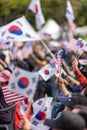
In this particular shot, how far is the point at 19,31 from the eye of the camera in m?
9.98

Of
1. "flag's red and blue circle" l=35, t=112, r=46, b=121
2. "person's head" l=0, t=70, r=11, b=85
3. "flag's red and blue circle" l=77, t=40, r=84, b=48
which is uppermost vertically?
"flag's red and blue circle" l=35, t=112, r=46, b=121

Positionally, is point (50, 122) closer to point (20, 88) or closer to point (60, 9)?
point (20, 88)

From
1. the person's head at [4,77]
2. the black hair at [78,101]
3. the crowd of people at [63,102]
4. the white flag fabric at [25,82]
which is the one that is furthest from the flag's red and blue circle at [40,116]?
the person's head at [4,77]

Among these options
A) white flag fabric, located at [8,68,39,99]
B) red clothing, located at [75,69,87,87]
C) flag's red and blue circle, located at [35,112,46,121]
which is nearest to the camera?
white flag fabric, located at [8,68,39,99]

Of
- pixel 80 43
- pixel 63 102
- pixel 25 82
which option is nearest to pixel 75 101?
pixel 63 102

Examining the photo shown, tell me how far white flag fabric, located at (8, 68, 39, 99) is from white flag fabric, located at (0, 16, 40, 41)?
4160mm

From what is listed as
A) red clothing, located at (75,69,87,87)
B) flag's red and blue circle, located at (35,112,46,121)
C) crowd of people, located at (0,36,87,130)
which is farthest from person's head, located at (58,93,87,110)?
red clothing, located at (75,69,87,87)

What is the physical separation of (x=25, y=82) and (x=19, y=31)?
4.33 meters

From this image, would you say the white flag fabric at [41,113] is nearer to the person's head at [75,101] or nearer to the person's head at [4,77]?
the person's head at [75,101]

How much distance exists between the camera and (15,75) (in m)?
5.78

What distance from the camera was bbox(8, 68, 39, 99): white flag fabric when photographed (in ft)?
18.6

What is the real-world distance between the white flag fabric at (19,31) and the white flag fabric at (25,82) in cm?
416

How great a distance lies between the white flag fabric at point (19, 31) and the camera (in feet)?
32.6

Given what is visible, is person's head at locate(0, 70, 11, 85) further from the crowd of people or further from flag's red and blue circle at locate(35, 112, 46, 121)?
flag's red and blue circle at locate(35, 112, 46, 121)
